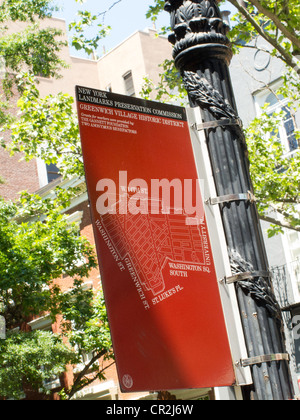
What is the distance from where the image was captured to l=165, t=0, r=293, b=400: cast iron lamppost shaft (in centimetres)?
296

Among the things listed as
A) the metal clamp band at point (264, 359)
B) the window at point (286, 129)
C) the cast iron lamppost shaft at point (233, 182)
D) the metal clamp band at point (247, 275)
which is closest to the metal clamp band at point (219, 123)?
the cast iron lamppost shaft at point (233, 182)

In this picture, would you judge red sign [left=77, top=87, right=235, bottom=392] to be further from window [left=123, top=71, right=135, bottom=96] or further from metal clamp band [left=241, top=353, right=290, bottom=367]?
window [left=123, top=71, right=135, bottom=96]

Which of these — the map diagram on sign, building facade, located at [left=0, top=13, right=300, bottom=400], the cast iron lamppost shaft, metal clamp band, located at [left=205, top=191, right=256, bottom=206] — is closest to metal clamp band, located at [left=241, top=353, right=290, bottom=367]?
the cast iron lamppost shaft

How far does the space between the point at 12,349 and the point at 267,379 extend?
1475 centimetres

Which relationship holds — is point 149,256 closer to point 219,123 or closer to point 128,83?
point 219,123

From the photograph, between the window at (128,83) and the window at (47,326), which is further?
the window at (128,83)

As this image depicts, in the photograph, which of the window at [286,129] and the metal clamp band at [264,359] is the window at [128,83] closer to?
the window at [286,129]

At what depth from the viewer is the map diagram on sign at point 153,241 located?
3121mm

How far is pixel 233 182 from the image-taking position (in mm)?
3279

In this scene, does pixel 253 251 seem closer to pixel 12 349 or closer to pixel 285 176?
pixel 285 176

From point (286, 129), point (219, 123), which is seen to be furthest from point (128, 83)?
point (219, 123)

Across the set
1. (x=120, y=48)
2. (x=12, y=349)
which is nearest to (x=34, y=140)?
(x=12, y=349)

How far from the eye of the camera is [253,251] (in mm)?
3143

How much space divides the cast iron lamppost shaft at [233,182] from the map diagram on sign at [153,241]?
0.19 meters
